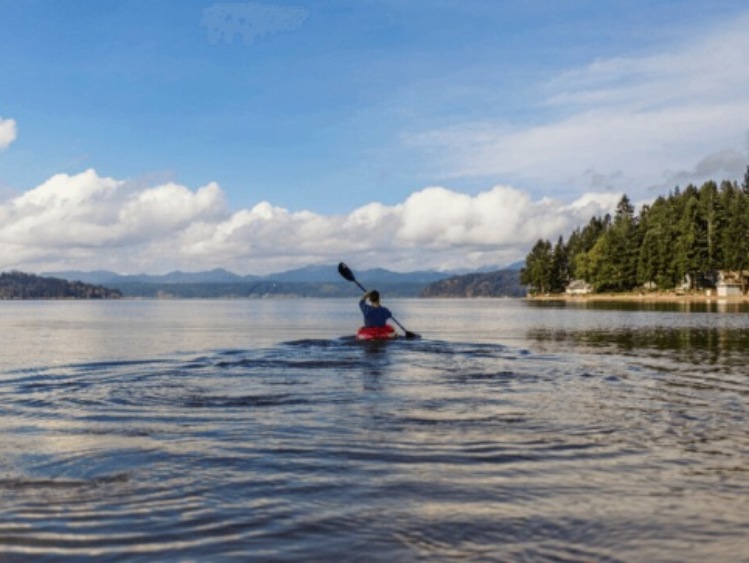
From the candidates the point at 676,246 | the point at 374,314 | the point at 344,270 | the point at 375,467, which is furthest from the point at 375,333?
the point at 676,246

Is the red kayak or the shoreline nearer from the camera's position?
the red kayak

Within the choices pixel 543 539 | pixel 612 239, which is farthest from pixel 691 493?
pixel 612 239

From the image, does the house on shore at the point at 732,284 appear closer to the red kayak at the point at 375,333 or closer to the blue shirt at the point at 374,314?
the red kayak at the point at 375,333

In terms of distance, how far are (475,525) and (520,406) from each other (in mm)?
8948

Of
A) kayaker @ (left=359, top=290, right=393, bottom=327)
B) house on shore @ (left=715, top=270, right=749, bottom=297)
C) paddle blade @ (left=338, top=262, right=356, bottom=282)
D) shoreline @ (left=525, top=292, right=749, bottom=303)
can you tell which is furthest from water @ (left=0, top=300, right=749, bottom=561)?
house on shore @ (left=715, top=270, right=749, bottom=297)

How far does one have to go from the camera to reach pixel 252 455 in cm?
1144

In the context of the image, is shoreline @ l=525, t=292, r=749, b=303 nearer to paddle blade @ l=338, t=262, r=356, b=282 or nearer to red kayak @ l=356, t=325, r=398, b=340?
paddle blade @ l=338, t=262, r=356, b=282

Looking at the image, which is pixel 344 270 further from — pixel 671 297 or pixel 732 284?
pixel 732 284

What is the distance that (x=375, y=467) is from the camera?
10648mm

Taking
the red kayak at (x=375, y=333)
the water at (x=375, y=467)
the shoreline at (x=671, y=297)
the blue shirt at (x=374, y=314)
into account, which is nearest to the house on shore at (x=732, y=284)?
the shoreline at (x=671, y=297)

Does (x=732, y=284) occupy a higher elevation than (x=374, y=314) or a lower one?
higher

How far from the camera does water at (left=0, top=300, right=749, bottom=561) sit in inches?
296

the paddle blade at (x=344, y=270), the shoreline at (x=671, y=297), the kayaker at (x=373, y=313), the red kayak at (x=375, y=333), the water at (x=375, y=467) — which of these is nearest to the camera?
the water at (x=375, y=467)

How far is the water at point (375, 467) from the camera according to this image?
296 inches
